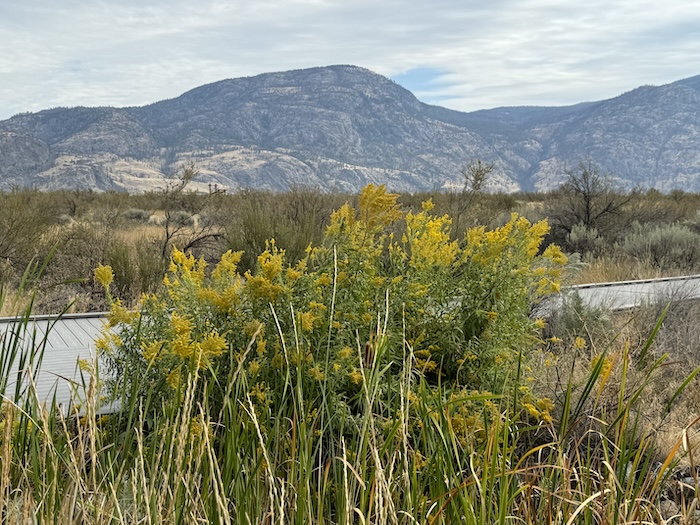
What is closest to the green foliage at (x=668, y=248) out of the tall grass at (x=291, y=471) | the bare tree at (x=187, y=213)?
the bare tree at (x=187, y=213)

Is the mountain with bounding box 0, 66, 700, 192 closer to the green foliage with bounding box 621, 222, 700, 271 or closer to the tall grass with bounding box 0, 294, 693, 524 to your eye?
the green foliage with bounding box 621, 222, 700, 271

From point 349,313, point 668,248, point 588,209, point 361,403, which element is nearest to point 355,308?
point 349,313

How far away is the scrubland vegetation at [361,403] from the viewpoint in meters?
2.19

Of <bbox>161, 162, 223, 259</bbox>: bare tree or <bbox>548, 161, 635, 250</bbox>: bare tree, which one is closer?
<bbox>161, 162, 223, 259</bbox>: bare tree

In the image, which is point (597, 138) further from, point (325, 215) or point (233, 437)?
point (233, 437)

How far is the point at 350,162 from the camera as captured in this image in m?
176

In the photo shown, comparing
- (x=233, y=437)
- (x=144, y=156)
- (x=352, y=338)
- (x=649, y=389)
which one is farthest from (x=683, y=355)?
(x=144, y=156)

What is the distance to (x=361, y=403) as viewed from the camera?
3.70 meters

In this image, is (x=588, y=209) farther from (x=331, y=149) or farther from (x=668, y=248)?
(x=331, y=149)

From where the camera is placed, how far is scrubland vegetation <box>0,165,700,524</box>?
219 cm

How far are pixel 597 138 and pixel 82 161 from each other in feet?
401

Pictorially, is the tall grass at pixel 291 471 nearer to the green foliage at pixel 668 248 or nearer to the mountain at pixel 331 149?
the green foliage at pixel 668 248

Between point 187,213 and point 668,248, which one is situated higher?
point 187,213

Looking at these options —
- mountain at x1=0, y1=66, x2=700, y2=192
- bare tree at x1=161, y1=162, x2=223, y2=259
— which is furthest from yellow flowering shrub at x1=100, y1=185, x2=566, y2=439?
mountain at x1=0, y1=66, x2=700, y2=192
